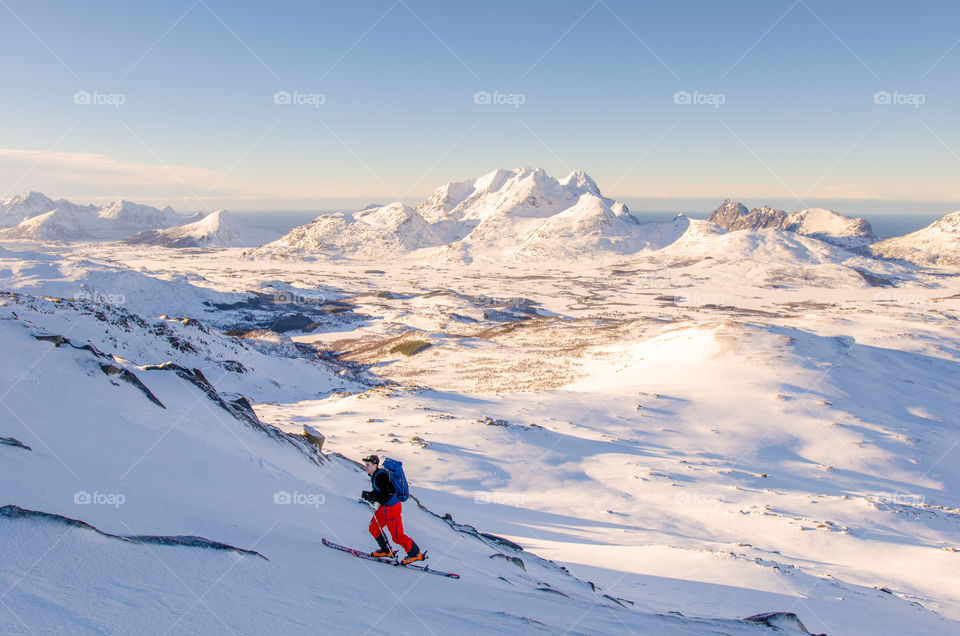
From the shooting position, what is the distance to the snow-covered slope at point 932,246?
159875 mm

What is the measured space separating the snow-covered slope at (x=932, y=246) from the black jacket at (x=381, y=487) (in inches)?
8287

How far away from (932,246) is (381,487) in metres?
229

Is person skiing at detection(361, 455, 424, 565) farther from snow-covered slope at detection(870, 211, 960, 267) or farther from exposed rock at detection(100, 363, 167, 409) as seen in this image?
snow-covered slope at detection(870, 211, 960, 267)

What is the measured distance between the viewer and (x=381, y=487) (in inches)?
254

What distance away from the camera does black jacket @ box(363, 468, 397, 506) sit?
6.42 m

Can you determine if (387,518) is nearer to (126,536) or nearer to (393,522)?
(393,522)

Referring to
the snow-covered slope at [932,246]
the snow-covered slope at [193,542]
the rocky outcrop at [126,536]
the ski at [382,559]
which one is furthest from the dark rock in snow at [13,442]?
the snow-covered slope at [932,246]

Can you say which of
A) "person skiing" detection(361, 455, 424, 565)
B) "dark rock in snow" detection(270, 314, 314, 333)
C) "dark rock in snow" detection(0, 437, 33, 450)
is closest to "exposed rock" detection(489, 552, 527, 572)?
"person skiing" detection(361, 455, 424, 565)

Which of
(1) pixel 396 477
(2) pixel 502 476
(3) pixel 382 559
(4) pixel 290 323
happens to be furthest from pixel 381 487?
(4) pixel 290 323

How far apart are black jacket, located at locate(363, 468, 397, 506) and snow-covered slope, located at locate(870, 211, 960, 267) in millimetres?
210479

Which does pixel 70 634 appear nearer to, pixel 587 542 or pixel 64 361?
pixel 64 361

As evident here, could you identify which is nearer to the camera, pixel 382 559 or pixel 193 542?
pixel 193 542

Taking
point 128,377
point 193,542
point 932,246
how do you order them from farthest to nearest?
point 932,246
point 128,377
point 193,542

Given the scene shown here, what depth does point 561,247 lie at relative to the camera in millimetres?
184750
